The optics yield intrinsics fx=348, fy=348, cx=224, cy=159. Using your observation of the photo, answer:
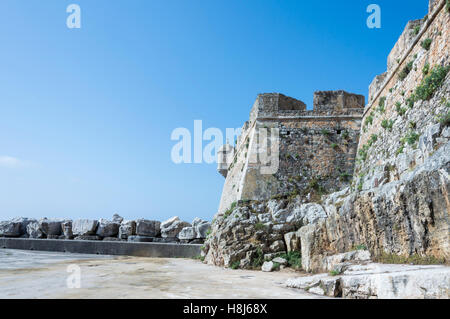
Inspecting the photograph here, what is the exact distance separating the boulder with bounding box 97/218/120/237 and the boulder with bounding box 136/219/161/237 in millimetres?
1255

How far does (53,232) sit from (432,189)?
18.4 meters

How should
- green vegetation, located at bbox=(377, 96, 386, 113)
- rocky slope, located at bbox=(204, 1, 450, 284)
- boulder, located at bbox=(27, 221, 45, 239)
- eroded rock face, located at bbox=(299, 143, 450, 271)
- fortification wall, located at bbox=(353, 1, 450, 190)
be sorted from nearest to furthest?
eroded rock face, located at bbox=(299, 143, 450, 271)
rocky slope, located at bbox=(204, 1, 450, 284)
fortification wall, located at bbox=(353, 1, 450, 190)
green vegetation, located at bbox=(377, 96, 386, 113)
boulder, located at bbox=(27, 221, 45, 239)

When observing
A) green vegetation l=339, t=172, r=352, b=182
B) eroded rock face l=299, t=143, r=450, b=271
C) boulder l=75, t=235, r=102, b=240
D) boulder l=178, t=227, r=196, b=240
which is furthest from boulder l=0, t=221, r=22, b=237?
eroded rock face l=299, t=143, r=450, b=271

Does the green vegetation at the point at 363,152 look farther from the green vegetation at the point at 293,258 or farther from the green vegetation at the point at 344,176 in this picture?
the green vegetation at the point at 293,258

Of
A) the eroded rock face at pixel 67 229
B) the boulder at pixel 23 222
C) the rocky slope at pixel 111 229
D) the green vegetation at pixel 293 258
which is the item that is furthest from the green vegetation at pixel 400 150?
the boulder at pixel 23 222

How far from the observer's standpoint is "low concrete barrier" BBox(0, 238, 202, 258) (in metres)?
15.3

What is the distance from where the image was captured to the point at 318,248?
834cm

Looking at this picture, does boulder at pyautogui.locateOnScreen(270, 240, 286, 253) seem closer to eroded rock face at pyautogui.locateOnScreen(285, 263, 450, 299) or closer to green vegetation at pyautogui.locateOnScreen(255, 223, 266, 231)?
green vegetation at pyautogui.locateOnScreen(255, 223, 266, 231)

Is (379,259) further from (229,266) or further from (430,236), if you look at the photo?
(229,266)

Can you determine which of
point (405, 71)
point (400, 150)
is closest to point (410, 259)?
point (400, 150)

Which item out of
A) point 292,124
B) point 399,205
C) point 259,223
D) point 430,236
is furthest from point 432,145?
point 292,124

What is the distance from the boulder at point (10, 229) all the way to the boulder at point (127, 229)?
6048 millimetres

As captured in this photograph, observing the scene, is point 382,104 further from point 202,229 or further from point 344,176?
point 202,229

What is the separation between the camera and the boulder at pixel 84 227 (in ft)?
58.1
